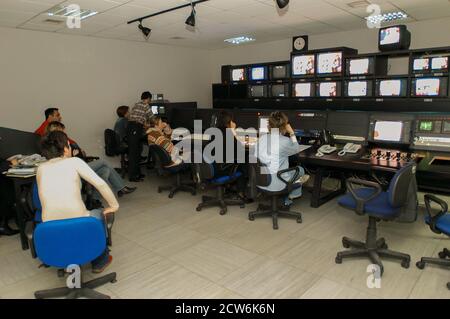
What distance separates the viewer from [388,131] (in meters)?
3.63

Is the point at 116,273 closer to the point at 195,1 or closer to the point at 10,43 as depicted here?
the point at 195,1

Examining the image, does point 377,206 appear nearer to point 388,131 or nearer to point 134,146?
point 388,131

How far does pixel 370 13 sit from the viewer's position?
4613 millimetres

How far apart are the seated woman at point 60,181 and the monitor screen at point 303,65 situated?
3.85 meters

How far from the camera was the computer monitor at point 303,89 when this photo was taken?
5.09 metres

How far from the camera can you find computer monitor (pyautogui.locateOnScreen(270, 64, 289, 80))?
541cm

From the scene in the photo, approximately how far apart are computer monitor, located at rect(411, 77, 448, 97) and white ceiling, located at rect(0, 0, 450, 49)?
37.1 inches

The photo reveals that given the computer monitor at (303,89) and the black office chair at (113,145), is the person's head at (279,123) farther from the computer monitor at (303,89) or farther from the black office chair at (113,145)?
the black office chair at (113,145)

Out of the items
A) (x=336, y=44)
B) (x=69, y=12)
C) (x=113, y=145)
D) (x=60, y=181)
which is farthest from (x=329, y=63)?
(x=60, y=181)

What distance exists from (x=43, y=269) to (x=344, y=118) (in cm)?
341

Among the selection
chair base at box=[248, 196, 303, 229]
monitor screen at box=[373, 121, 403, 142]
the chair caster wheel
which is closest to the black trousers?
chair base at box=[248, 196, 303, 229]

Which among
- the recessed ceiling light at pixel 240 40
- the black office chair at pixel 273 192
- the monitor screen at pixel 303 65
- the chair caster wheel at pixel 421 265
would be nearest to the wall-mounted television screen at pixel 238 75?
the recessed ceiling light at pixel 240 40

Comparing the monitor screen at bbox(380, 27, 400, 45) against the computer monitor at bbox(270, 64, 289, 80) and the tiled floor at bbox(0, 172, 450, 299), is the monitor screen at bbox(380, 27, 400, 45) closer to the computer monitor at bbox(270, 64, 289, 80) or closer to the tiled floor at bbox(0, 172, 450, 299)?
the computer monitor at bbox(270, 64, 289, 80)
